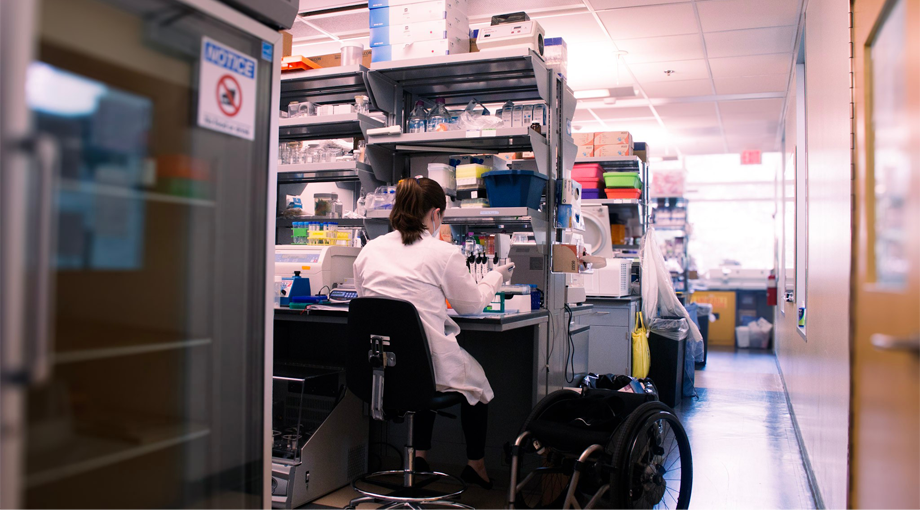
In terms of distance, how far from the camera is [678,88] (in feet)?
24.4

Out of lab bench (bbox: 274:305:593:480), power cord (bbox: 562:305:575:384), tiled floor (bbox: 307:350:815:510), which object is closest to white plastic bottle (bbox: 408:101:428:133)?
lab bench (bbox: 274:305:593:480)

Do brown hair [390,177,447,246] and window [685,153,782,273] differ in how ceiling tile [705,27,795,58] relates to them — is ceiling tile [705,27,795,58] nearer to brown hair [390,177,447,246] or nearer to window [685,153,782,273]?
brown hair [390,177,447,246]

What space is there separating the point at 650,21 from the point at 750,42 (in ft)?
3.44

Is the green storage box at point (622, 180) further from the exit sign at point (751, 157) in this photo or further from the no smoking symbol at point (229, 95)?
the exit sign at point (751, 157)

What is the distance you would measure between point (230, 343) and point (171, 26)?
2.46ft

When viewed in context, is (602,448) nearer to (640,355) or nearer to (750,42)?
(640,355)

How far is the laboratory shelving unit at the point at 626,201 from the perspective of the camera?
18.5 ft

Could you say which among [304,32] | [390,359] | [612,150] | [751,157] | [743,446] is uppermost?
[304,32]

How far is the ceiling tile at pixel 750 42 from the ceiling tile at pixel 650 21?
1.07 feet

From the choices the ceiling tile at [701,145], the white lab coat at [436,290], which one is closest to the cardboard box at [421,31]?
the white lab coat at [436,290]

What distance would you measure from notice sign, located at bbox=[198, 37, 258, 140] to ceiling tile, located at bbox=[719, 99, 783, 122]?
7.27 m

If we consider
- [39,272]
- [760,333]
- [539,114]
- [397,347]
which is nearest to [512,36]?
[539,114]

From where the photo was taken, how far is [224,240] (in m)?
1.68

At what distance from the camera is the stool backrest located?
8.13 feet
